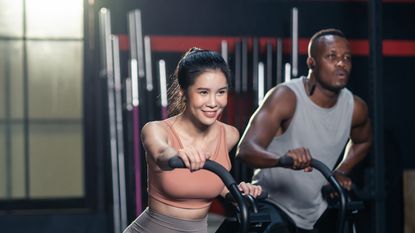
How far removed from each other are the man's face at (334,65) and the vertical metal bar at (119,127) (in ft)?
8.02

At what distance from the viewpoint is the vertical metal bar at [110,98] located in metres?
6.41

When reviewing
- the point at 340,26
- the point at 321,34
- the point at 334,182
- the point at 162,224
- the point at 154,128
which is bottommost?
the point at 162,224

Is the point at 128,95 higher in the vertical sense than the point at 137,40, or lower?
Result: lower

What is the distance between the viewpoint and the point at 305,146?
409 cm

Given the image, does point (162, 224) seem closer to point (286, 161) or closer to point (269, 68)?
point (286, 161)

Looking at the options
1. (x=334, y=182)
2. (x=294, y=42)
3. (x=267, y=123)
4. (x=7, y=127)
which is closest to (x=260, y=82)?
(x=294, y=42)

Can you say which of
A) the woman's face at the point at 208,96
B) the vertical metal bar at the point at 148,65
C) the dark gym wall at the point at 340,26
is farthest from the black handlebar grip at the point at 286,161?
the dark gym wall at the point at 340,26

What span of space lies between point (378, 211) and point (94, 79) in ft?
9.65

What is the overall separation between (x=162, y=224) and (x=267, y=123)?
1.07m

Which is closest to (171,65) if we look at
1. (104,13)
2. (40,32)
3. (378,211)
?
(104,13)

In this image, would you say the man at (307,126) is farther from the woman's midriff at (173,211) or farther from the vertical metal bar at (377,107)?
the woman's midriff at (173,211)

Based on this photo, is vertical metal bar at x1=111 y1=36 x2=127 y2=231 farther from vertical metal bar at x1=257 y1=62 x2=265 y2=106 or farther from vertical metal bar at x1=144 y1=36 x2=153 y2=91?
vertical metal bar at x1=257 y1=62 x2=265 y2=106

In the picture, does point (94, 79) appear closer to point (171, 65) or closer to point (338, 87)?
point (171, 65)

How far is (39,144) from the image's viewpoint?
7023mm
